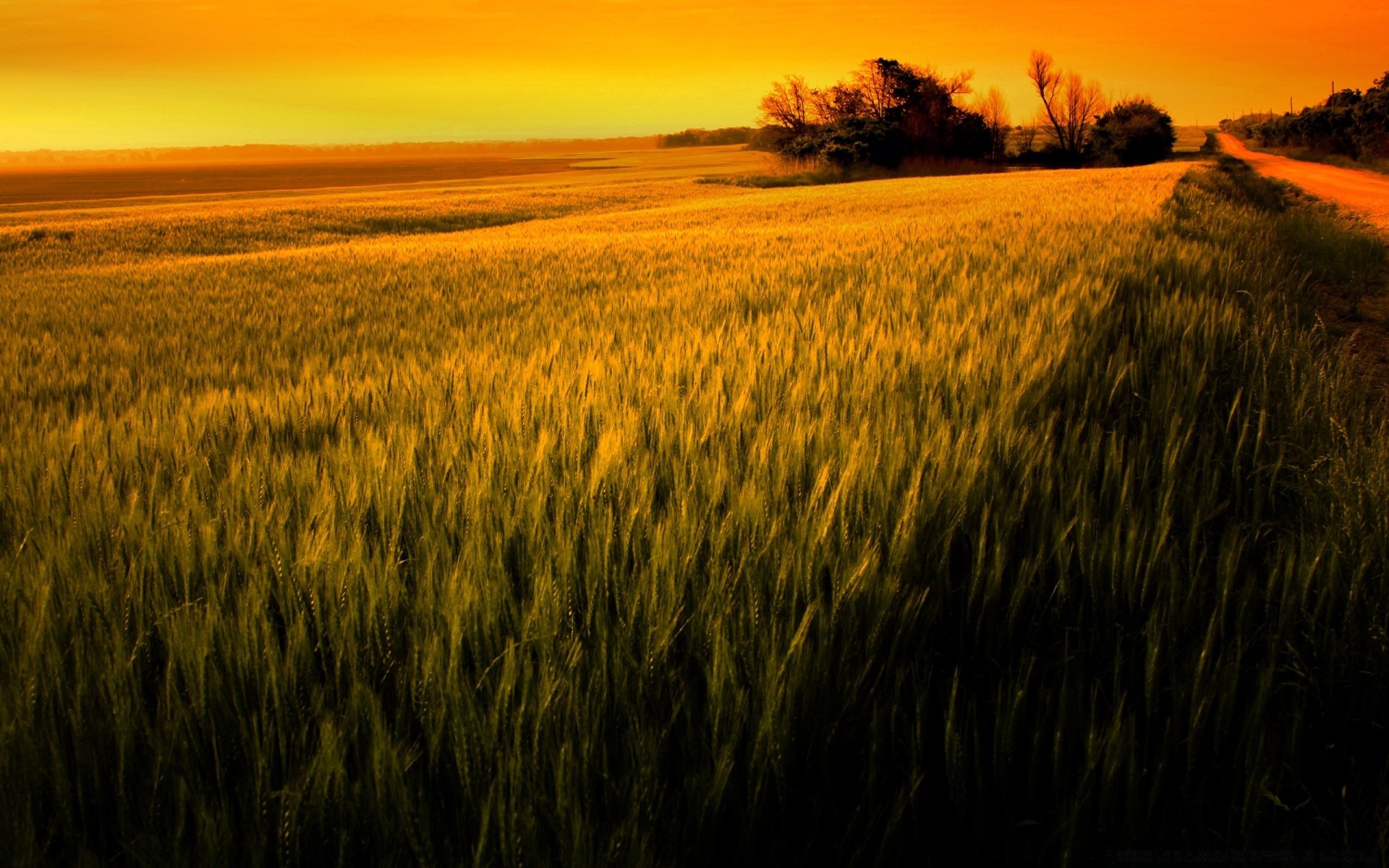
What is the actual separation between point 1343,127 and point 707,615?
6354 centimetres

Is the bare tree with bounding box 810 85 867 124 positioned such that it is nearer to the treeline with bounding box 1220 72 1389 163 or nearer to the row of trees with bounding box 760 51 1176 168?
the row of trees with bounding box 760 51 1176 168

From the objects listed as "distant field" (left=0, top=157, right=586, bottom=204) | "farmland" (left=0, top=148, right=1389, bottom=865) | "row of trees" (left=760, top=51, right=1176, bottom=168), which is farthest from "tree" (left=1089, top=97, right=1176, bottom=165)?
"farmland" (left=0, top=148, right=1389, bottom=865)

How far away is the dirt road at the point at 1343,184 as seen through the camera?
14.3m

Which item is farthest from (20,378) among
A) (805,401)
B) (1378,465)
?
(1378,465)

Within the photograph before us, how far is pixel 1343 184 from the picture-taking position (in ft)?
69.1

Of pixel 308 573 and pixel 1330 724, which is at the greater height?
pixel 308 573

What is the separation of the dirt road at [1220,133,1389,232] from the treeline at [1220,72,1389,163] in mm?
3714

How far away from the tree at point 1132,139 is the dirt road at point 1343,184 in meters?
7.36

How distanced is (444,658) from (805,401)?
1152 mm

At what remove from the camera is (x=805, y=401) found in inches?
70.4

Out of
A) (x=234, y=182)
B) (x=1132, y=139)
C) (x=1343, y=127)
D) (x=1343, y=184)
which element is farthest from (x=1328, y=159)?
(x=234, y=182)

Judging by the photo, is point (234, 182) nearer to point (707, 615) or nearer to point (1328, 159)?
point (707, 615)

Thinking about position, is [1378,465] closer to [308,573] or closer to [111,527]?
[308,573]

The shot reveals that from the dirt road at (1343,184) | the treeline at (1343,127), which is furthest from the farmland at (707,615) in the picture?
the treeline at (1343,127)
